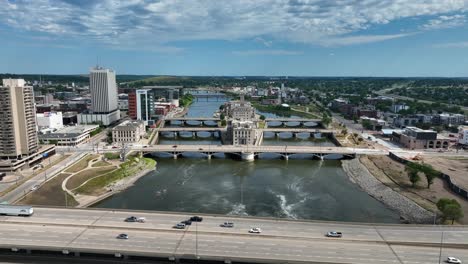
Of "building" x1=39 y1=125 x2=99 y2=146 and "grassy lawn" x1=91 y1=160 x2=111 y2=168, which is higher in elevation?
"building" x1=39 y1=125 x2=99 y2=146

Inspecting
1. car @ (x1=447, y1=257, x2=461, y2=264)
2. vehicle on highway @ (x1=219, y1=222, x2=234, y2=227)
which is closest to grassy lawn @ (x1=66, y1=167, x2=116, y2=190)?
vehicle on highway @ (x1=219, y1=222, x2=234, y2=227)

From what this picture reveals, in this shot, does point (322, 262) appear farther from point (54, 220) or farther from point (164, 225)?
point (54, 220)

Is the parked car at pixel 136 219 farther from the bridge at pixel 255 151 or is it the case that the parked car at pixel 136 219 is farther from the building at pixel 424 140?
the building at pixel 424 140

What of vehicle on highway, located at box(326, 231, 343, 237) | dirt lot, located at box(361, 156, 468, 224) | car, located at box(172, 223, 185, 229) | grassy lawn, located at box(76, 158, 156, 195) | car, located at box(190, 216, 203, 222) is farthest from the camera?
grassy lawn, located at box(76, 158, 156, 195)

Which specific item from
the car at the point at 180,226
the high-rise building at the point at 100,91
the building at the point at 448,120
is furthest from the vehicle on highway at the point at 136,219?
the building at the point at 448,120

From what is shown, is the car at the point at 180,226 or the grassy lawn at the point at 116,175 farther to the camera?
the grassy lawn at the point at 116,175

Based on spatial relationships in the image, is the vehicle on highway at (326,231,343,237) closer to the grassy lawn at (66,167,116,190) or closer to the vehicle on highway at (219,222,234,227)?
the vehicle on highway at (219,222,234,227)

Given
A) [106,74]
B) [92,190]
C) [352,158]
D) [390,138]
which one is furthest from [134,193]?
[106,74]
